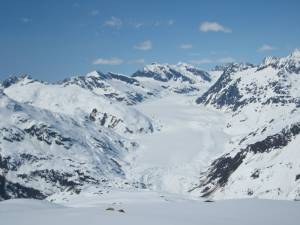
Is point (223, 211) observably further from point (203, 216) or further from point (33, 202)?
point (33, 202)

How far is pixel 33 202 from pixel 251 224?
8547cm

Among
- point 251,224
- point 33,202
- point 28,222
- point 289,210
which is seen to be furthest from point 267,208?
point 33,202

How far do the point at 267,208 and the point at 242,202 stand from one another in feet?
37.6

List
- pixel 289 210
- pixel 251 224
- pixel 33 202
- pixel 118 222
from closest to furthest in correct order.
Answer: pixel 118 222 → pixel 251 224 → pixel 289 210 → pixel 33 202

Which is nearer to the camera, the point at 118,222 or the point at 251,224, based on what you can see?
the point at 118,222

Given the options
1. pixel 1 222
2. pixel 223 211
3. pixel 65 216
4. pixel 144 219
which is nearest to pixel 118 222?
pixel 144 219

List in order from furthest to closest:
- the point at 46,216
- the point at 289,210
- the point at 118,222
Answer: the point at 289,210 < the point at 46,216 < the point at 118,222

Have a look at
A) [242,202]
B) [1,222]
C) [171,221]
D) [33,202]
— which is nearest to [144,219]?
[171,221]

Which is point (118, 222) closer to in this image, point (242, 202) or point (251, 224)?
point (251, 224)

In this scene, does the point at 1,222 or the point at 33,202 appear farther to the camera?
the point at 33,202

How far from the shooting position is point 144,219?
69.8 m

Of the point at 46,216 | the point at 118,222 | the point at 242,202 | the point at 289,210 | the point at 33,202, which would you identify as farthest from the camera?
the point at 33,202

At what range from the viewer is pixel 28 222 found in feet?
229

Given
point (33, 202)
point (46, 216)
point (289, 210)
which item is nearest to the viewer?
point (46, 216)
